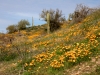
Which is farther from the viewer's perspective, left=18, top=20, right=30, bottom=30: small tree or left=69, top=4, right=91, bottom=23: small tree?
left=18, top=20, right=30, bottom=30: small tree

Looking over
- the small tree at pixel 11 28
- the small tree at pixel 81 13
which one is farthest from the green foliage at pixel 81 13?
the small tree at pixel 11 28

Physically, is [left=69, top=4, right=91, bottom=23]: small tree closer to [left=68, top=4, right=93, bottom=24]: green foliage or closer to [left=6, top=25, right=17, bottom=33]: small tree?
[left=68, top=4, right=93, bottom=24]: green foliage

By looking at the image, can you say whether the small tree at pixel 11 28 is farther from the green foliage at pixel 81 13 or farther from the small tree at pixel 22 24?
the green foliage at pixel 81 13

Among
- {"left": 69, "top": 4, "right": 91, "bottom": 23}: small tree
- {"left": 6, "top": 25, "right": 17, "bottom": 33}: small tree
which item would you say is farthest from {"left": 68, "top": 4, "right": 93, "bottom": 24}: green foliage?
{"left": 6, "top": 25, "right": 17, "bottom": 33}: small tree

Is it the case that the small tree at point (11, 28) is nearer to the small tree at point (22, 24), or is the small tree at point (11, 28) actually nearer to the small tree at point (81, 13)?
the small tree at point (22, 24)

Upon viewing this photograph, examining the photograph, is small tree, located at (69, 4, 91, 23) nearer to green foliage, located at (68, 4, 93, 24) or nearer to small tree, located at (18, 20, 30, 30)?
green foliage, located at (68, 4, 93, 24)

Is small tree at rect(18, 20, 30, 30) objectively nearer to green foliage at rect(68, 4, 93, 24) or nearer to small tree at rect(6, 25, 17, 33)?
small tree at rect(6, 25, 17, 33)

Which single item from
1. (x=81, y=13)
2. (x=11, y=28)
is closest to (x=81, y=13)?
(x=81, y=13)

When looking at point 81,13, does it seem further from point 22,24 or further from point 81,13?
point 22,24

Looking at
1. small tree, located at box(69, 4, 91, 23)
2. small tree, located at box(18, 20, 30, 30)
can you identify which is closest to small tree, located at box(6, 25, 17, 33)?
small tree, located at box(18, 20, 30, 30)

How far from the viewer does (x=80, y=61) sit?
30.1 feet

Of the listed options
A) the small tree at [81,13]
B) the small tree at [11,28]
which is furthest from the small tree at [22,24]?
the small tree at [81,13]

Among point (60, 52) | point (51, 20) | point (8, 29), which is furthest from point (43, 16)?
point (60, 52)

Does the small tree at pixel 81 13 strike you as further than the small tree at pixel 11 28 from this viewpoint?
No
